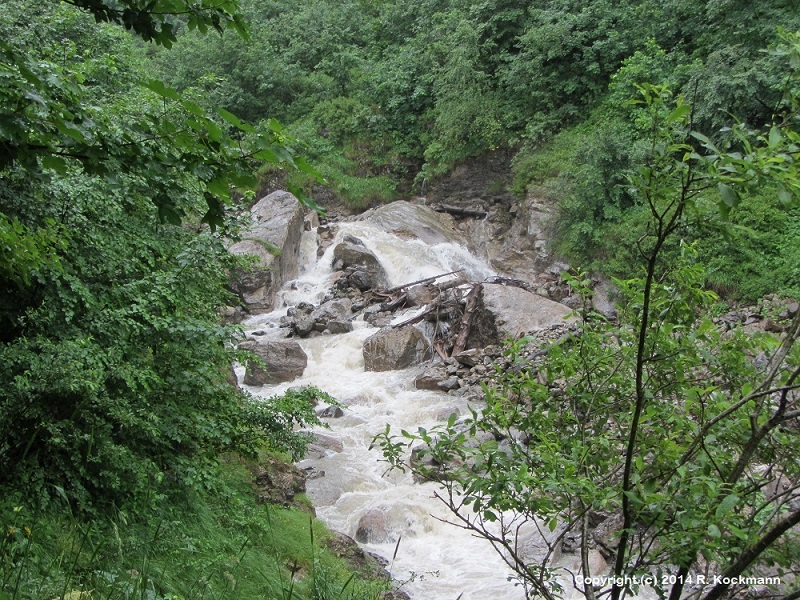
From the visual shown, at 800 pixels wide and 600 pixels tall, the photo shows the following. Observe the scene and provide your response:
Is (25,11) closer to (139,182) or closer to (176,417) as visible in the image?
(139,182)

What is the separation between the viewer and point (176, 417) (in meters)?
5.52

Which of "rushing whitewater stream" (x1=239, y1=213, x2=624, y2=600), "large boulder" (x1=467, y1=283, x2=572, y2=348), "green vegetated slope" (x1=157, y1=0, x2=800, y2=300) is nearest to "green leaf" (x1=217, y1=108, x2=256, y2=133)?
"rushing whitewater stream" (x1=239, y1=213, x2=624, y2=600)

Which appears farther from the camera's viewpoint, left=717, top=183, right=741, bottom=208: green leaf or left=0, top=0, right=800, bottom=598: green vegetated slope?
left=0, top=0, right=800, bottom=598: green vegetated slope

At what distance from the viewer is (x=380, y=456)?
35.6 feet

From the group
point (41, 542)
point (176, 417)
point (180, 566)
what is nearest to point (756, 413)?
point (180, 566)

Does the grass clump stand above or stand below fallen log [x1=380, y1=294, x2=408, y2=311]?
above

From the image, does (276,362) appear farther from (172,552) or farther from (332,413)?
(172,552)

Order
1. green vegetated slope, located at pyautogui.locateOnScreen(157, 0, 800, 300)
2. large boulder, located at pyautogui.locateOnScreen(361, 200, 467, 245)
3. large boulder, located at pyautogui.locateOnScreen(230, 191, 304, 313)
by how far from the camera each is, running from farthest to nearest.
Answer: large boulder, located at pyautogui.locateOnScreen(361, 200, 467, 245), large boulder, located at pyautogui.locateOnScreen(230, 191, 304, 313), green vegetated slope, located at pyautogui.locateOnScreen(157, 0, 800, 300)

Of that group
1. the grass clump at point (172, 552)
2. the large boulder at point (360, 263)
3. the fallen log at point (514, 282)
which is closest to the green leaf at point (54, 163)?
the grass clump at point (172, 552)

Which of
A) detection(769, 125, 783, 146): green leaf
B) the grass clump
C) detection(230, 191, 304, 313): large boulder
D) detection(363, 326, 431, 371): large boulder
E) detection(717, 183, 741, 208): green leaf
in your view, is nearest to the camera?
detection(717, 183, 741, 208): green leaf

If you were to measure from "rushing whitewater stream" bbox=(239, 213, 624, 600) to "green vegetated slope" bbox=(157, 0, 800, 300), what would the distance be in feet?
15.2

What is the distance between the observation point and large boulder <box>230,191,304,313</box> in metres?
18.0

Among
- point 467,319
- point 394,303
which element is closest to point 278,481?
point 467,319

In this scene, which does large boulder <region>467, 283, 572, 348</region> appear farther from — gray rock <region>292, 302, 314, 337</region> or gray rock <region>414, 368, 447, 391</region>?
gray rock <region>292, 302, 314, 337</region>
